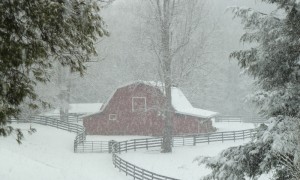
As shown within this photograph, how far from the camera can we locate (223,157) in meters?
9.96

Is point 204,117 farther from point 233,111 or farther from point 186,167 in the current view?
point 233,111

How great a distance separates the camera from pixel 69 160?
25312mm

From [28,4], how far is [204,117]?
3103cm

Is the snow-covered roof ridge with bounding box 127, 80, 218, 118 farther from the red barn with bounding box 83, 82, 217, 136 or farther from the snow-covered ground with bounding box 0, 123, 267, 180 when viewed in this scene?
the snow-covered ground with bounding box 0, 123, 267, 180

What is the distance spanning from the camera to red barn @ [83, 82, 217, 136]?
38.2 m

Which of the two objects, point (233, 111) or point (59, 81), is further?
point (233, 111)

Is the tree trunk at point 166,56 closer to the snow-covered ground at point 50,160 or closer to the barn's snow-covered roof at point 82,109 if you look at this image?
the snow-covered ground at point 50,160

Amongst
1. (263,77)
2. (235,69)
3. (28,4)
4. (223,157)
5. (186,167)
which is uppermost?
(235,69)

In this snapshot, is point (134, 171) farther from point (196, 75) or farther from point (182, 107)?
point (196, 75)

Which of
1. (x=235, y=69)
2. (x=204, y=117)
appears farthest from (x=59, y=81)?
(x=235, y=69)

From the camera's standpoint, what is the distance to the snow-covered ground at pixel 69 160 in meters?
18.1

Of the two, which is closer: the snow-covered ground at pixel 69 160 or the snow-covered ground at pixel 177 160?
the snow-covered ground at pixel 69 160

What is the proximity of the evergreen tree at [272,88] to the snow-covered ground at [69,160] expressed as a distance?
9810 mm

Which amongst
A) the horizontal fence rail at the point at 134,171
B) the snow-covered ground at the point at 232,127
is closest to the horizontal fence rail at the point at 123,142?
the horizontal fence rail at the point at 134,171
